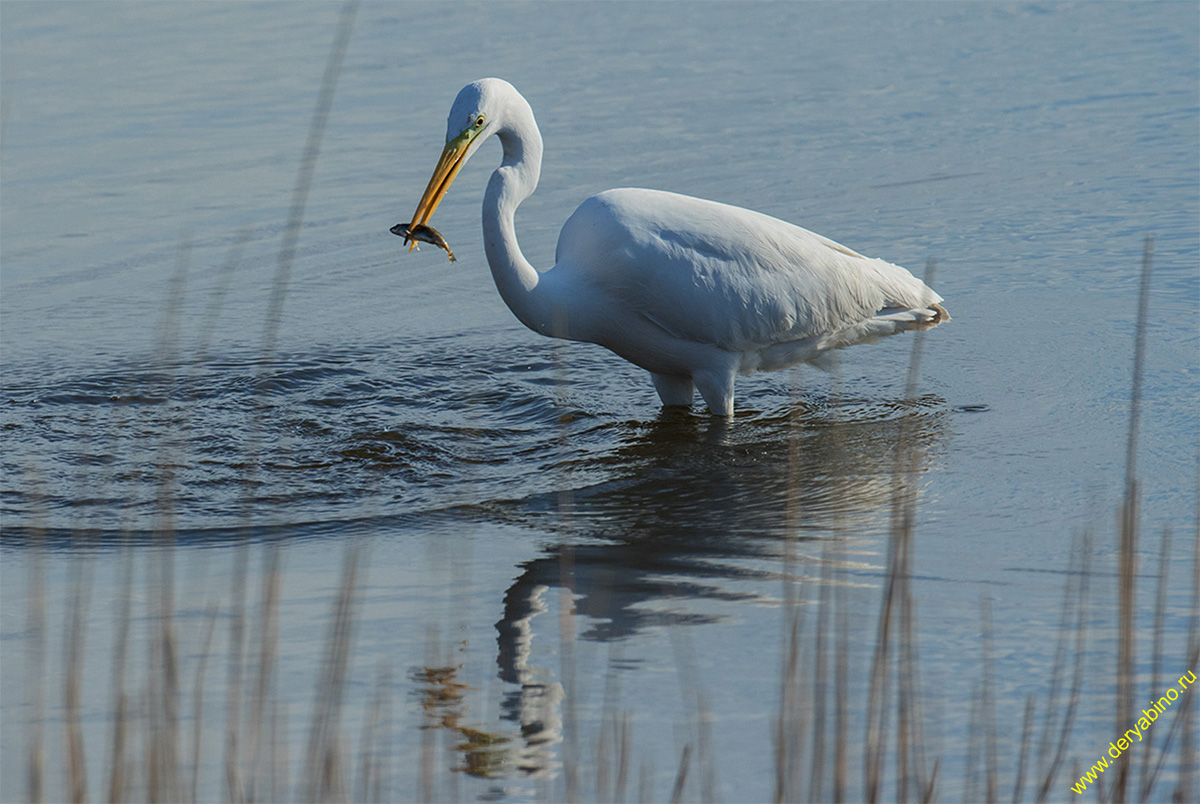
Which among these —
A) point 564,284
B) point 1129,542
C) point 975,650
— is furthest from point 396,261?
point 1129,542

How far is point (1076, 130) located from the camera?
1089 centimetres

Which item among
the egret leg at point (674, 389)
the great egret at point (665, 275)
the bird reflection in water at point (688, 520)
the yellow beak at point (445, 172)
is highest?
the yellow beak at point (445, 172)

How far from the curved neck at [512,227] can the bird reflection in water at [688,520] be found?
2.42 feet

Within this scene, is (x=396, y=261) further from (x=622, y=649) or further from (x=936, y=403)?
(x=622, y=649)

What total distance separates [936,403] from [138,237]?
5216mm

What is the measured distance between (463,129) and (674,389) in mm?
1692

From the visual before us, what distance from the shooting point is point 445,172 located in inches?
236

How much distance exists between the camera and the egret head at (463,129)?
5.99m

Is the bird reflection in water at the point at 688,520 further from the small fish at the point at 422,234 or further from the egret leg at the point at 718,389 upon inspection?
the small fish at the point at 422,234

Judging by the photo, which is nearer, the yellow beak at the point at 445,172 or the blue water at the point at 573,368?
the blue water at the point at 573,368

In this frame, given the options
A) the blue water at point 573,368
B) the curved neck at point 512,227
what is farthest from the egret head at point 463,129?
the blue water at point 573,368

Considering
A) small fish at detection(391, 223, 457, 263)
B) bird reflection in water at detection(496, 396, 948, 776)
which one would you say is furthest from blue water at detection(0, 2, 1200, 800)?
small fish at detection(391, 223, 457, 263)

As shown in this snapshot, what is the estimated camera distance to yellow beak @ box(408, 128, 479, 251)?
5984 millimetres

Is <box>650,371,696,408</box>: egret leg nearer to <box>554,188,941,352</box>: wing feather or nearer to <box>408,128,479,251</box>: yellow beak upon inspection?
<box>554,188,941,352</box>: wing feather
